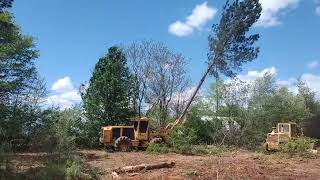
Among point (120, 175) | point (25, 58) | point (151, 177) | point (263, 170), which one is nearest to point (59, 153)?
point (120, 175)

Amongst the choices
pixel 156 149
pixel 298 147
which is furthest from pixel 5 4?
pixel 298 147

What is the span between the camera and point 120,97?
36.0 meters

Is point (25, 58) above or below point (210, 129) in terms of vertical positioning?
above

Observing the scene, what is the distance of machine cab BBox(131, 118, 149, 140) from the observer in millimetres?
31109

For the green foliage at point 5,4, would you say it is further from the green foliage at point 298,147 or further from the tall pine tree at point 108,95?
the tall pine tree at point 108,95

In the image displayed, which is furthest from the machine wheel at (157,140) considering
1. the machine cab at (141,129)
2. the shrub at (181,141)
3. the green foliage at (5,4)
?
the green foliage at (5,4)

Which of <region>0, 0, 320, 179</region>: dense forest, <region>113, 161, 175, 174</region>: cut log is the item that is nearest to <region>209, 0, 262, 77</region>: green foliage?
Result: <region>0, 0, 320, 179</region>: dense forest

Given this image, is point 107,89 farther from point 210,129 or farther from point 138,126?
point 210,129

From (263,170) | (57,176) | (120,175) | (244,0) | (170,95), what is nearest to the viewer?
(57,176)

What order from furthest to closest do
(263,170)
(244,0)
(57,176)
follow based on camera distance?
(244,0) < (263,170) < (57,176)

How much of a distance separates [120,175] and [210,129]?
80.4 feet

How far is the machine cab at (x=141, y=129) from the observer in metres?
31.1

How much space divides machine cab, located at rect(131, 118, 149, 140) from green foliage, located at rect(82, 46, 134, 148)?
15.5 ft

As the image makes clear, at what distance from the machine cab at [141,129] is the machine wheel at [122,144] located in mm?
1033
